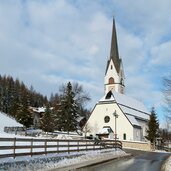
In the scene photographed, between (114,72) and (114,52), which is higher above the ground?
(114,52)

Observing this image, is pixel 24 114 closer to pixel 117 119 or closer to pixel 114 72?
pixel 117 119

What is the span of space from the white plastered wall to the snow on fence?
4134 centimetres

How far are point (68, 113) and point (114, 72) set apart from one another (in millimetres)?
37714

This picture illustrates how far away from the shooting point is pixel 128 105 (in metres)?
92.8

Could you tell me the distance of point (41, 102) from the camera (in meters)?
168

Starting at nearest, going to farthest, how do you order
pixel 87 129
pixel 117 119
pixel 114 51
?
pixel 117 119
pixel 87 129
pixel 114 51

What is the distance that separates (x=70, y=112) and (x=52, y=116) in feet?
48.8

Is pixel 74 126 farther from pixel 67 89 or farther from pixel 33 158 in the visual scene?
pixel 33 158

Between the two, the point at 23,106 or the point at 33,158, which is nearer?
the point at 33,158

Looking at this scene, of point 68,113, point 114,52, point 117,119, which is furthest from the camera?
point 114,52

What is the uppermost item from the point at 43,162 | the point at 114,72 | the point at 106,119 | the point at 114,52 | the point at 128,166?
the point at 114,52

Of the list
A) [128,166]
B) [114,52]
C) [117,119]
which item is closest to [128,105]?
[117,119]

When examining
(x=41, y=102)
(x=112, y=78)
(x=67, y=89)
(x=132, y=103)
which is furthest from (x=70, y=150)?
(x=41, y=102)

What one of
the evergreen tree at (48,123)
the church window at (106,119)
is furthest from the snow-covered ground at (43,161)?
the church window at (106,119)
